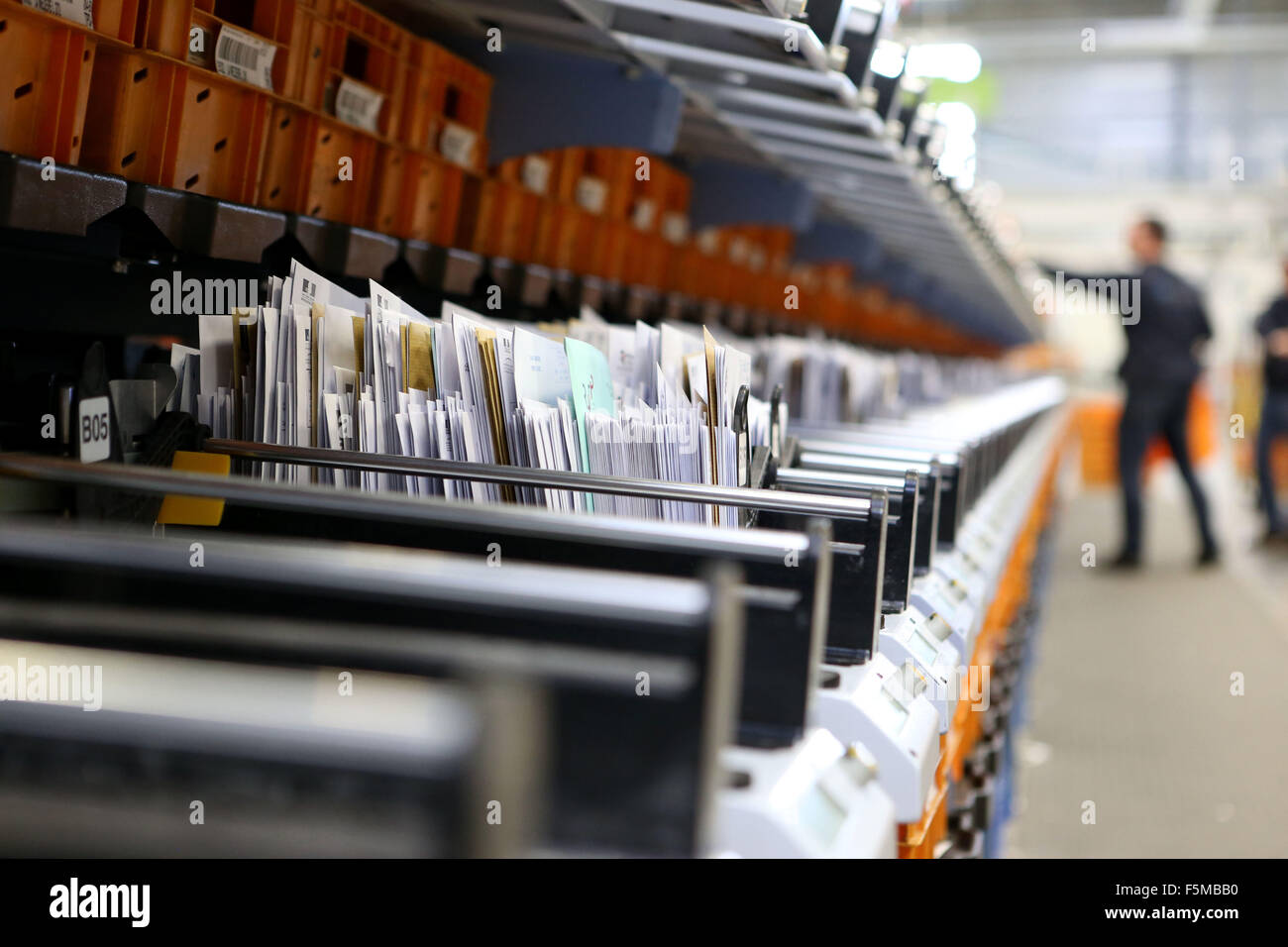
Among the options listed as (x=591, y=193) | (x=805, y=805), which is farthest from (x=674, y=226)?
(x=805, y=805)

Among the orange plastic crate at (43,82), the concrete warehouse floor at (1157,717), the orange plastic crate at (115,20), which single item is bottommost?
the concrete warehouse floor at (1157,717)

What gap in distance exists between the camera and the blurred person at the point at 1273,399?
7.89 meters

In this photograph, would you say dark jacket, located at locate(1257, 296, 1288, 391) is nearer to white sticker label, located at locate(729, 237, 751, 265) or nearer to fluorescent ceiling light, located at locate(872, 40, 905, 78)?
white sticker label, located at locate(729, 237, 751, 265)

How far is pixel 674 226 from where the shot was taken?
3816 millimetres

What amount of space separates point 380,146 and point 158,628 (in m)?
1.49

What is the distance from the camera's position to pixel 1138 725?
3.94 m

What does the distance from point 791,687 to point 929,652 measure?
0.53 meters

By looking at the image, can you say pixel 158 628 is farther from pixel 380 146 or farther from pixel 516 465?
pixel 380 146

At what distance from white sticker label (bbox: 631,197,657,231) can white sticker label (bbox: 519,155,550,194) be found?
26.6 inches

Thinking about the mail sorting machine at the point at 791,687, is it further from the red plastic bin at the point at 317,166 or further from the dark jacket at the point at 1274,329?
the dark jacket at the point at 1274,329

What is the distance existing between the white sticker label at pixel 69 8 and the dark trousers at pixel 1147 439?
6.57m

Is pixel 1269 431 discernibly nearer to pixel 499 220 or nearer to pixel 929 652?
pixel 499 220

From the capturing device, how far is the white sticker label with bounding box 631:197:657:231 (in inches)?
136

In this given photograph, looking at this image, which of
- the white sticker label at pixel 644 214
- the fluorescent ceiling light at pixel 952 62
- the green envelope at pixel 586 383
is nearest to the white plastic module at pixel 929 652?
the green envelope at pixel 586 383
